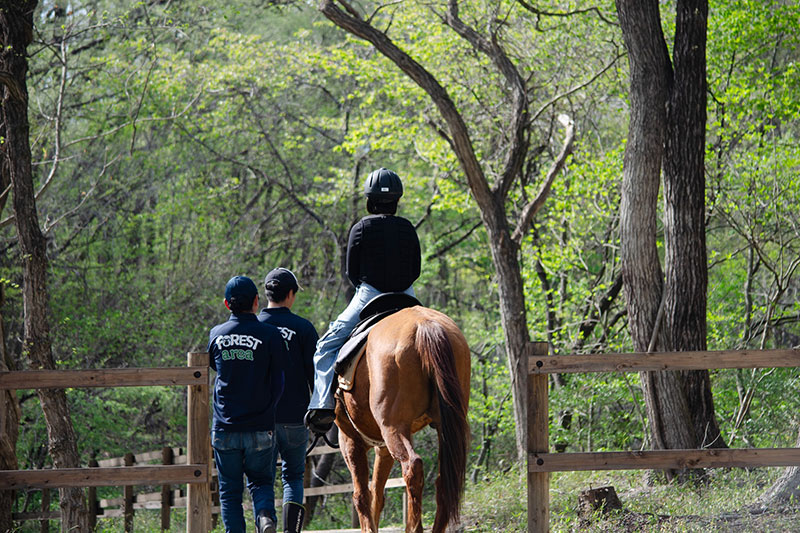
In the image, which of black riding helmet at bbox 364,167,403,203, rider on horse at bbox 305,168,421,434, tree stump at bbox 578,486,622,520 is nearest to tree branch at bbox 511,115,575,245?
tree stump at bbox 578,486,622,520

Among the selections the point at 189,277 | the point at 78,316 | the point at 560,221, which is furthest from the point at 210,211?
the point at 560,221

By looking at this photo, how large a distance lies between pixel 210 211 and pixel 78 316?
15.9ft

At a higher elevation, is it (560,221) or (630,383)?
(560,221)

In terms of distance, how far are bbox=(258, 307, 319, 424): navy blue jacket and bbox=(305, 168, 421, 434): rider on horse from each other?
0.66 feet

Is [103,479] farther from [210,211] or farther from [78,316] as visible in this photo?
[210,211]

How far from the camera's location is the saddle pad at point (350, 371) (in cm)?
571

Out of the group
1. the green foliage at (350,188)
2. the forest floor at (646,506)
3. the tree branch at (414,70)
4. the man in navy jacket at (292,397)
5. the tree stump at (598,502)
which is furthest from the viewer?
the green foliage at (350,188)

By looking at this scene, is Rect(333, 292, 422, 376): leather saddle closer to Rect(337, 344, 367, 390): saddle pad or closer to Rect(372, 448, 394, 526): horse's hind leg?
Rect(337, 344, 367, 390): saddle pad

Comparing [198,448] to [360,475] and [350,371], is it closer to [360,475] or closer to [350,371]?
[360,475]

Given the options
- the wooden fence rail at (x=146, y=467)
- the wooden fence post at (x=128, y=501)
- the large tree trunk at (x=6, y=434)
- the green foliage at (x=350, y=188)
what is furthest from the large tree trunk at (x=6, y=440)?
the wooden fence post at (x=128, y=501)

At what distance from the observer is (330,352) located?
595cm

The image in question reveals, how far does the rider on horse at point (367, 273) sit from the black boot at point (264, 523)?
0.63 metres

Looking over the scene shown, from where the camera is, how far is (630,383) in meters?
13.5

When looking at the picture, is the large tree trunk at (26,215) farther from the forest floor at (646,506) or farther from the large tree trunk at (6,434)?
the forest floor at (646,506)
